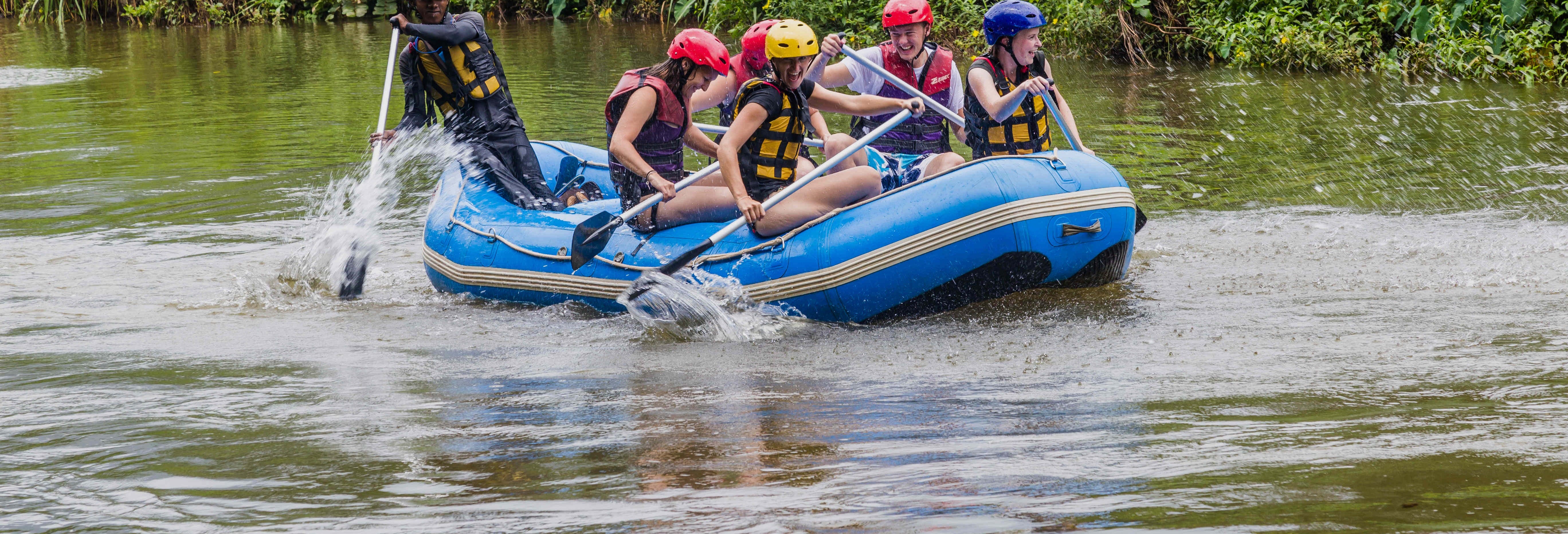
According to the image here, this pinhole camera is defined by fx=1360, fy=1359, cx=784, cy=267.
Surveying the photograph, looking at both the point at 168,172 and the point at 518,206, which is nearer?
the point at 518,206

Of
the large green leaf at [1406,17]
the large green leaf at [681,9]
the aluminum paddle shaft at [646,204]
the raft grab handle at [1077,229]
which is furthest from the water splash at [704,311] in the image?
the large green leaf at [681,9]

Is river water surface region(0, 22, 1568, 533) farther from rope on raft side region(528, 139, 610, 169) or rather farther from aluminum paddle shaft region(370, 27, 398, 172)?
rope on raft side region(528, 139, 610, 169)

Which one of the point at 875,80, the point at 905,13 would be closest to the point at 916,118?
the point at 875,80

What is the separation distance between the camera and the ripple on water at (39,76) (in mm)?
15117

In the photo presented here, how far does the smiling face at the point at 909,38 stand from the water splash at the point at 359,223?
2.16 metres

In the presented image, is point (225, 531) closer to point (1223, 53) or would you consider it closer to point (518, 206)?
point (518, 206)

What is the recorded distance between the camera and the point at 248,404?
4.35m

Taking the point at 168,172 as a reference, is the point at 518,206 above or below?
above

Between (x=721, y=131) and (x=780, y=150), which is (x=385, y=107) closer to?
(x=721, y=131)

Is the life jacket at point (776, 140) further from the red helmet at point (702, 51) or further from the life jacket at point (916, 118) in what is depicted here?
the life jacket at point (916, 118)

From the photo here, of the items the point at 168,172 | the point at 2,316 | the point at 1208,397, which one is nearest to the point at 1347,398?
the point at 1208,397

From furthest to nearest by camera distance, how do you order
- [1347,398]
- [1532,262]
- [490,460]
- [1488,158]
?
[1488,158]
[1532,262]
[1347,398]
[490,460]

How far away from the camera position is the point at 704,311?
5.16 meters

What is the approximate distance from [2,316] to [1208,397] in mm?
4898
